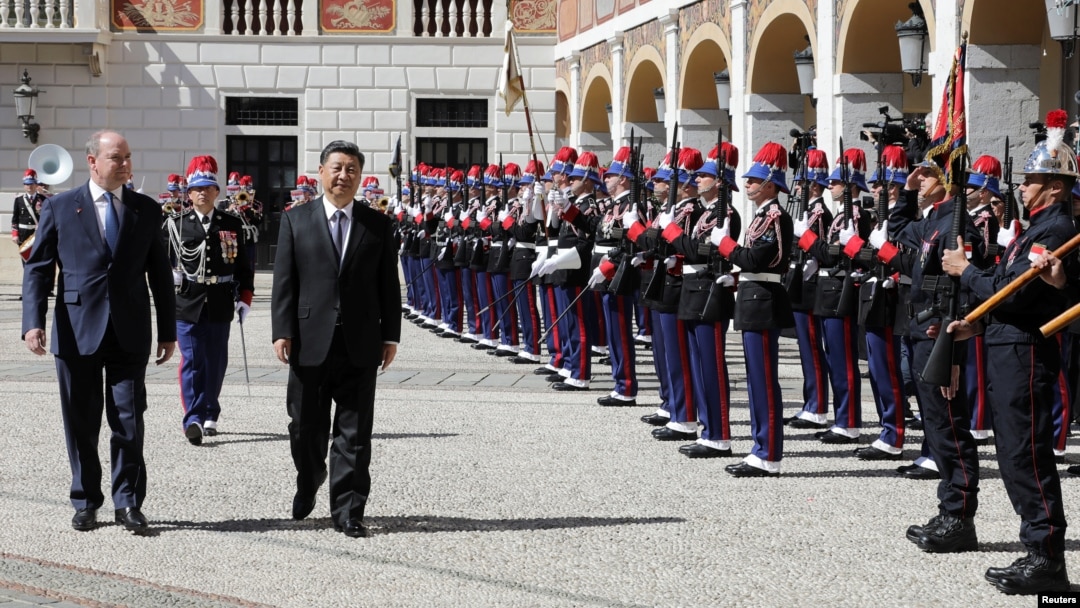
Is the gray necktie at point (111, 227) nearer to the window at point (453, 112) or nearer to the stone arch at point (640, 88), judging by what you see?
the stone arch at point (640, 88)

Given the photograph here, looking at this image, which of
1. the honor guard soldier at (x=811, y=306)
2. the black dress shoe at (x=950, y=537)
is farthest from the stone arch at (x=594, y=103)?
the black dress shoe at (x=950, y=537)

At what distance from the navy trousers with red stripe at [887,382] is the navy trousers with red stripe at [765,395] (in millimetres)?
941

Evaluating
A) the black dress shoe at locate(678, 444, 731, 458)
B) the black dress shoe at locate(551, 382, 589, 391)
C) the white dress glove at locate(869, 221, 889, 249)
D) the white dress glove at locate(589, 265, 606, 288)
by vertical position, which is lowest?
the black dress shoe at locate(551, 382, 589, 391)

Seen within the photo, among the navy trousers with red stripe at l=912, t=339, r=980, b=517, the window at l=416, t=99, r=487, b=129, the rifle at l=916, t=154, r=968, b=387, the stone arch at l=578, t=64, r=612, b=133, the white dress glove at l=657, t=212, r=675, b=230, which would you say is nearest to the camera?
the rifle at l=916, t=154, r=968, b=387

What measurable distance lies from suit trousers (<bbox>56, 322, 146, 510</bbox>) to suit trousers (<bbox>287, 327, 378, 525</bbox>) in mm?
676

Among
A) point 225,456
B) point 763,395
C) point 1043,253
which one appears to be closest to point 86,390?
point 225,456

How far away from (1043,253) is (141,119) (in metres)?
25.2

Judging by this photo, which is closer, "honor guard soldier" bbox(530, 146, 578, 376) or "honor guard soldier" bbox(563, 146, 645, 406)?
"honor guard soldier" bbox(563, 146, 645, 406)

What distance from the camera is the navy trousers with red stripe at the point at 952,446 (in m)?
6.98

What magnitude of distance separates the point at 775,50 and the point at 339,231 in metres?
12.6

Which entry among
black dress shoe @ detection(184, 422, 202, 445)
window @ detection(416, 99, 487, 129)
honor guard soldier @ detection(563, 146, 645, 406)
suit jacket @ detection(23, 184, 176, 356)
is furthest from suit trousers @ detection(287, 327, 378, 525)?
window @ detection(416, 99, 487, 129)

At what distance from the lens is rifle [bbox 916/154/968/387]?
6645mm

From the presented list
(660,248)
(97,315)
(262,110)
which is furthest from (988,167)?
(262,110)

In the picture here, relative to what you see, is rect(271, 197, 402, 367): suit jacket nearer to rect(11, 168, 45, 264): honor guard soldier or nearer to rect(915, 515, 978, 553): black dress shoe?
rect(915, 515, 978, 553): black dress shoe
